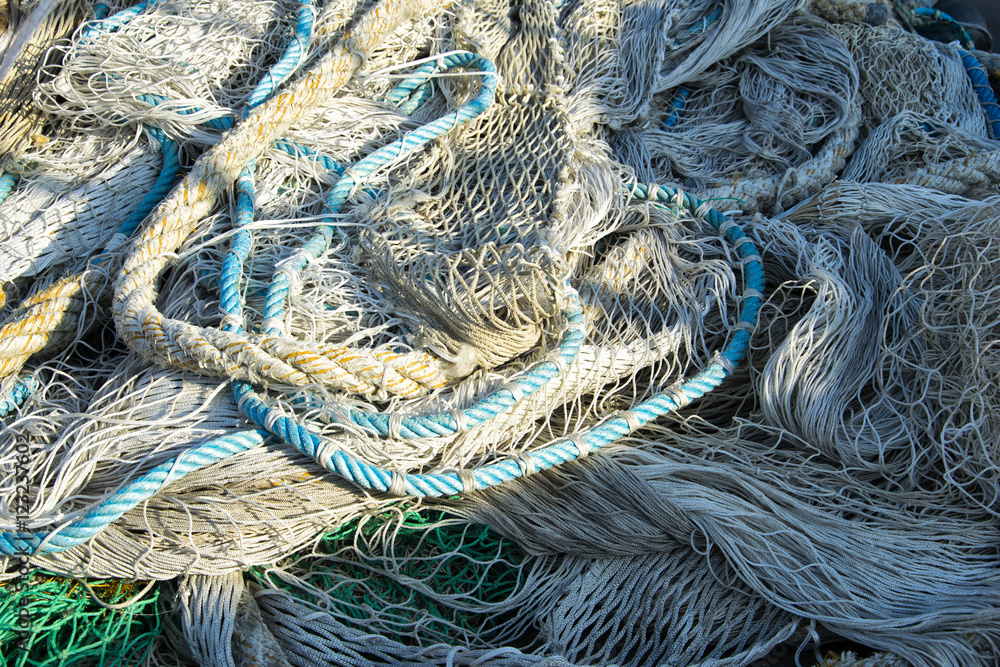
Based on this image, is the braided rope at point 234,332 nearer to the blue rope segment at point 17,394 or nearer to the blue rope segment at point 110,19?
the blue rope segment at point 17,394

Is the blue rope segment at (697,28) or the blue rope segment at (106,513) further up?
the blue rope segment at (697,28)

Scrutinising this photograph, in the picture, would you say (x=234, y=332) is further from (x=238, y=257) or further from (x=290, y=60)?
(x=290, y=60)

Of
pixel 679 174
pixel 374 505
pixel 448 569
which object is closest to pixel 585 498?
pixel 448 569

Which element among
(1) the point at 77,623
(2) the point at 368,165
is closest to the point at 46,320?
(1) the point at 77,623

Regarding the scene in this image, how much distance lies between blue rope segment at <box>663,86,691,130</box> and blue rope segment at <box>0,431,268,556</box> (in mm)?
2081

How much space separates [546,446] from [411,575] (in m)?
0.43

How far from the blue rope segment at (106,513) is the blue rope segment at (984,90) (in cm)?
290

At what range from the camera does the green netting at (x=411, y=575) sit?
1.69 m

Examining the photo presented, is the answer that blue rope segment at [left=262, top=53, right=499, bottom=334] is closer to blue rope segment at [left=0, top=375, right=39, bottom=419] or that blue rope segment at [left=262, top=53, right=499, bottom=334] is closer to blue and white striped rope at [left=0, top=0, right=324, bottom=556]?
blue and white striped rope at [left=0, top=0, right=324, bottom=556]

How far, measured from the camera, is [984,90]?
2.99 m

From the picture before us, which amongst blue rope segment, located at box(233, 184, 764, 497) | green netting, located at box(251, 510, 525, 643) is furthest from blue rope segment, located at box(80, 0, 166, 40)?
green netting, located at box(251, 510, 525, 643)

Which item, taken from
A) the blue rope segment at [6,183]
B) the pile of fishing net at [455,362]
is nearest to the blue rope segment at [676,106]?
the pile of fishing net at [455,362]

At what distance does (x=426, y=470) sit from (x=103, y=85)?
1527 millimetres

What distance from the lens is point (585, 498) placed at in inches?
72.3
